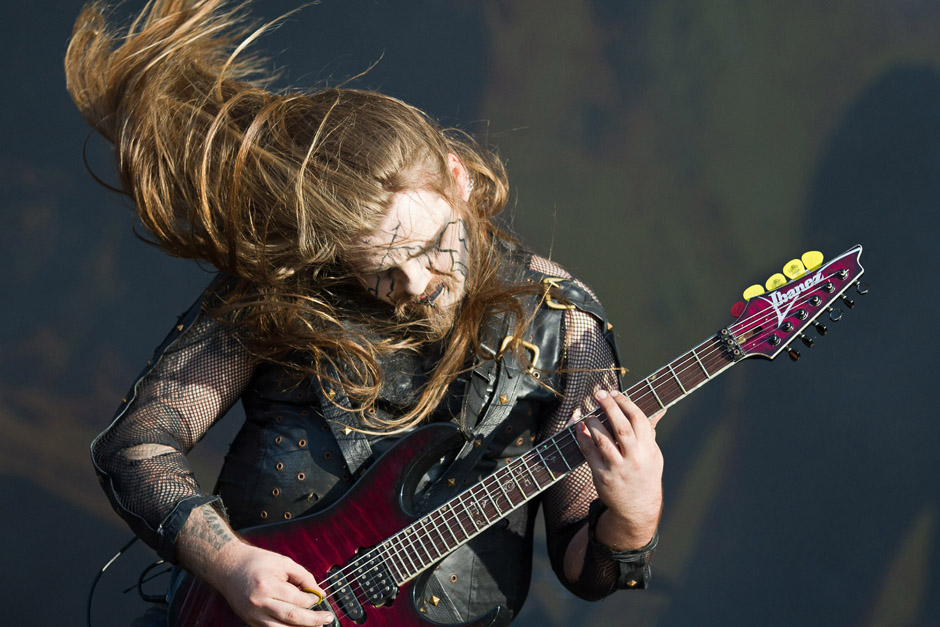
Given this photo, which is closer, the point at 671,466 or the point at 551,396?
the point at 551,396

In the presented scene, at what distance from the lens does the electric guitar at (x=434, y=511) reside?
5.05ft

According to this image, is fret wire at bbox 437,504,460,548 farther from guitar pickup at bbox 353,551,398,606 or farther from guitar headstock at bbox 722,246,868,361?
guitar headstock at bbox 722,246,868,361

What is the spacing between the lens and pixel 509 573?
5.62 ft

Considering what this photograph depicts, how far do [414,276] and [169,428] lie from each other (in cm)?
59

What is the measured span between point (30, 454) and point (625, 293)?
2.07 meters

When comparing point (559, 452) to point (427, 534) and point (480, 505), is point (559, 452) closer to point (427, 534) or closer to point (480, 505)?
point (480, 505)

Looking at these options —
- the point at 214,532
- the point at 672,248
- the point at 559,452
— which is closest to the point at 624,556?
the point at 559,452

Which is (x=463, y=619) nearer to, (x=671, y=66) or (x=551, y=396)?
(x=551, y=396)

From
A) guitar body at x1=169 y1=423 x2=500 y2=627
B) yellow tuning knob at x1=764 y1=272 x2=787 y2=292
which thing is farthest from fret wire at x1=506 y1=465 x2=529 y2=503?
yellow tuning knob at x1=764 y1=272 x2=787 y2=292

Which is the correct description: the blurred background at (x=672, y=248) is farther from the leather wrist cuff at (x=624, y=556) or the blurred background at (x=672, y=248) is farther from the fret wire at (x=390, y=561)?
the fret wire at (x=390, y=561)

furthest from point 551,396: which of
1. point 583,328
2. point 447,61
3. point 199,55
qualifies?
point 447,61

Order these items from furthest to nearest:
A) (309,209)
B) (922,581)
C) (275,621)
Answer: (922,581), (309,209), (275,621)

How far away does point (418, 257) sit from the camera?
1547 mm

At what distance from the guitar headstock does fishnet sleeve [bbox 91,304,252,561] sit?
98 centimetres
